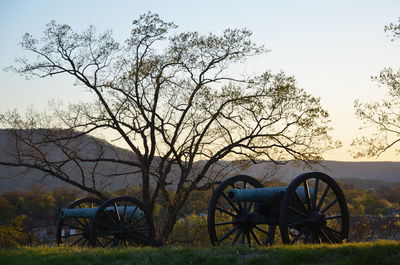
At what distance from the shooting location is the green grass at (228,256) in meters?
8.76

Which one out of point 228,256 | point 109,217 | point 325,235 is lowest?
point 228,256

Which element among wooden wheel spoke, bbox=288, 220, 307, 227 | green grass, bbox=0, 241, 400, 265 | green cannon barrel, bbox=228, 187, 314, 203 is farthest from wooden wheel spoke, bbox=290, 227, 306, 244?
green grass, bbox=0, 241, 400, 265

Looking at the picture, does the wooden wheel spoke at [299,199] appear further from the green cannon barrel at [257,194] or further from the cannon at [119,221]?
the cannon at [119,221]

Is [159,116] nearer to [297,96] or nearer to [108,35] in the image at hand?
[108,35]

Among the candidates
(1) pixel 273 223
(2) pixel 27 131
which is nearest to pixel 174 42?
(2) pixel 27 131

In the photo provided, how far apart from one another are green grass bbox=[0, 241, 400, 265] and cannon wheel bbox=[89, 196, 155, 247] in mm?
3690

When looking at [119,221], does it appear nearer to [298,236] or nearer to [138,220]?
[138,220]

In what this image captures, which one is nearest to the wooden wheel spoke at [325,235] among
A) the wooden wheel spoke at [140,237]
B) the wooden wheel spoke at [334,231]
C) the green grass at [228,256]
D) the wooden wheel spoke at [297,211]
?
the wooden wheel spoke at [334,231]

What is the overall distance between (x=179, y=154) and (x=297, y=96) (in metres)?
5.47

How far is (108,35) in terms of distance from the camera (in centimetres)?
2383

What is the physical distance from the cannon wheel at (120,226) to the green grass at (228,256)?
12.1ft

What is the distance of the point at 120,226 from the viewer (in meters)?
15.8

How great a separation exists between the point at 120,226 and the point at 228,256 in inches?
269

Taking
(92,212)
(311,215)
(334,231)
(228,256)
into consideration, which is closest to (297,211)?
(311,215)
